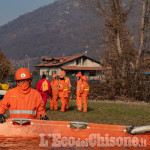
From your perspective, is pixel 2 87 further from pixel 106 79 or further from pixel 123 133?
pixel 123 133

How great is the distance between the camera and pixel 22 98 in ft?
22.9

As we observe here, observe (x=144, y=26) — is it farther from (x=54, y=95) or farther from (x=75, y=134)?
(x=75, y=134)

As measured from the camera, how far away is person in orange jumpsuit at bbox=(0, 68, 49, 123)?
6.90 meters

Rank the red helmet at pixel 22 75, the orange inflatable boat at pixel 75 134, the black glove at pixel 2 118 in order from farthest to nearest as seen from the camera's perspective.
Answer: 1. the red helmet at pixel 22 75
2. the black glove at pixel 2 118
3. the orange inflatable boat at pixel 75 134

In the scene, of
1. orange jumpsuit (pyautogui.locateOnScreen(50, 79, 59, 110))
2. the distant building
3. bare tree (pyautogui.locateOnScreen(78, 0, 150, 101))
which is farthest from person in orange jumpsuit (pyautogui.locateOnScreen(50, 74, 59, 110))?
the distant building

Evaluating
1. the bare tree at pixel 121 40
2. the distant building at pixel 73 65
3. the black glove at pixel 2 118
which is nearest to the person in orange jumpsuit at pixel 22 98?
the black glove at pixel 2 118

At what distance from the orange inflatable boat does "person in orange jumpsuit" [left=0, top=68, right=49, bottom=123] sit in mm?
515

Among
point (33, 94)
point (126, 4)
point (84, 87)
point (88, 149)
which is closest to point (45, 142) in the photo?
point (88, 149)

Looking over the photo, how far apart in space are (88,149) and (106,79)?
22.2 meters

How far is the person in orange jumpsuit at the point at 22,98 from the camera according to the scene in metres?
6.90

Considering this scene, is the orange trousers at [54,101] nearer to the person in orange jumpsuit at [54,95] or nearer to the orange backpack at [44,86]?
the person in orange jumpsuit at [54,95]

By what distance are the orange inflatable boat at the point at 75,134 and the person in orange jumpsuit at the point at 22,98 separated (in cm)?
51

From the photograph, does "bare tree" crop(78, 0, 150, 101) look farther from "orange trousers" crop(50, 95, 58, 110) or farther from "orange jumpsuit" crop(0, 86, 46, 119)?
"orange jumpsuit" crop(0, 86, 46, 119)

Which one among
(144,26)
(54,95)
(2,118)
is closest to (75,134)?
(2,118)
